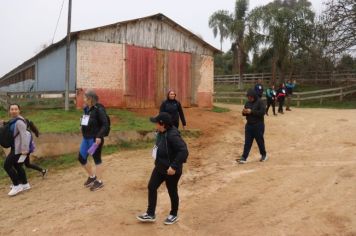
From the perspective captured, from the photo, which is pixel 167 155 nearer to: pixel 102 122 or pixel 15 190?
pixel 102 122

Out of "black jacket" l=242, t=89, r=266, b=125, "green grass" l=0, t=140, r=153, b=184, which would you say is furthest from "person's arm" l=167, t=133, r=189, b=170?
"green grass" l=0, t=140, r=153, b=184

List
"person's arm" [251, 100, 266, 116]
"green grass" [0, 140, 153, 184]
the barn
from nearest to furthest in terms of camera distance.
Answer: "person's arm" [251, 100, 266, 116] → "green grass" [0, 140, 153, 184] → the barn

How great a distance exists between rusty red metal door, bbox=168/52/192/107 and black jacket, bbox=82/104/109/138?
11.3 metres

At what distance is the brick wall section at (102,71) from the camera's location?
1630 cm

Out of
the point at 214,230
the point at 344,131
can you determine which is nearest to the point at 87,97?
the point at 214,230

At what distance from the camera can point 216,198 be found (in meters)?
7.12

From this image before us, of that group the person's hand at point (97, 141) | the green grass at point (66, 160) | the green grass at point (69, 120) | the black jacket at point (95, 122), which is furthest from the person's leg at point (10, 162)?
the green grass at point (69, 120)

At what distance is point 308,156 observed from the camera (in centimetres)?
986

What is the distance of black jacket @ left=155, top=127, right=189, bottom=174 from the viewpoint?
18.8 feet

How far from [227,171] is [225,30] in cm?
3643

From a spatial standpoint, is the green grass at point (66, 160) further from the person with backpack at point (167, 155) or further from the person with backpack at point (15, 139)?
the person with backpack at point (167, 155)

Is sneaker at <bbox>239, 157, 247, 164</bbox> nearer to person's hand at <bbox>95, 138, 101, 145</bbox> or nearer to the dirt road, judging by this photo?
the dirt road

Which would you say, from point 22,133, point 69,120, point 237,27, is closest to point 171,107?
point 22,133

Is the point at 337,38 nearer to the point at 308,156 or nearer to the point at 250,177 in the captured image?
the point at 308,156
